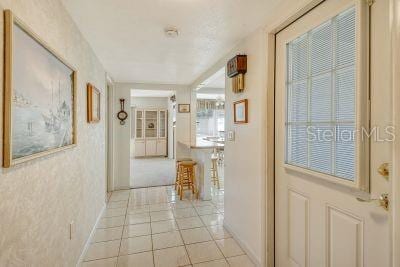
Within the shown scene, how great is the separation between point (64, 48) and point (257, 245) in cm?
231

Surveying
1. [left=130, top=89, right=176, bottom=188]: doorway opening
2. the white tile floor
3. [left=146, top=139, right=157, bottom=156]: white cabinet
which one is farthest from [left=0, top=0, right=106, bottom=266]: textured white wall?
[left=146, top=139, right=157, bottom=156]: white cabinet

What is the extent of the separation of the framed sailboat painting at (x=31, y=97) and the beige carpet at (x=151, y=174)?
11.4ft

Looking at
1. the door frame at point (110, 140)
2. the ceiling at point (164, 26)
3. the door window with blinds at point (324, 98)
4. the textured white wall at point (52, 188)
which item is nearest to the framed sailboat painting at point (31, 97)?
the textured white wall at point (52, 188)

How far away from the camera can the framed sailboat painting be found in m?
0.95

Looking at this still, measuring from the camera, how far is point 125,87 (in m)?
4.52

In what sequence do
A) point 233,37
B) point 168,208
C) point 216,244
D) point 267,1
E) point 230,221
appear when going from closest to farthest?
point 267,1 < point 233,37 < point 216,244 < point 230,221 < point 168,208

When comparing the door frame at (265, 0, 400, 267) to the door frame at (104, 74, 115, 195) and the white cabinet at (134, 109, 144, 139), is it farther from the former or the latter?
the white cabinet at (134, 109, 144, 139)

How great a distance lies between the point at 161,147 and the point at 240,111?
663cm

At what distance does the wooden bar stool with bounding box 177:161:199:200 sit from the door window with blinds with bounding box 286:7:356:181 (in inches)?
97.4

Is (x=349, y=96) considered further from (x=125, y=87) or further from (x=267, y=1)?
(x=125, y=87)

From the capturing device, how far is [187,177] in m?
4.13

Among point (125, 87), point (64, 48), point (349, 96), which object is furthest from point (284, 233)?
point (125, 87)

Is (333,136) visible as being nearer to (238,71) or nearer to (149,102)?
(238,71)

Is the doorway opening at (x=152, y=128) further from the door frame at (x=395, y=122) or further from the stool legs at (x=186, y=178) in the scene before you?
the door frame at (x=395, y=122)
